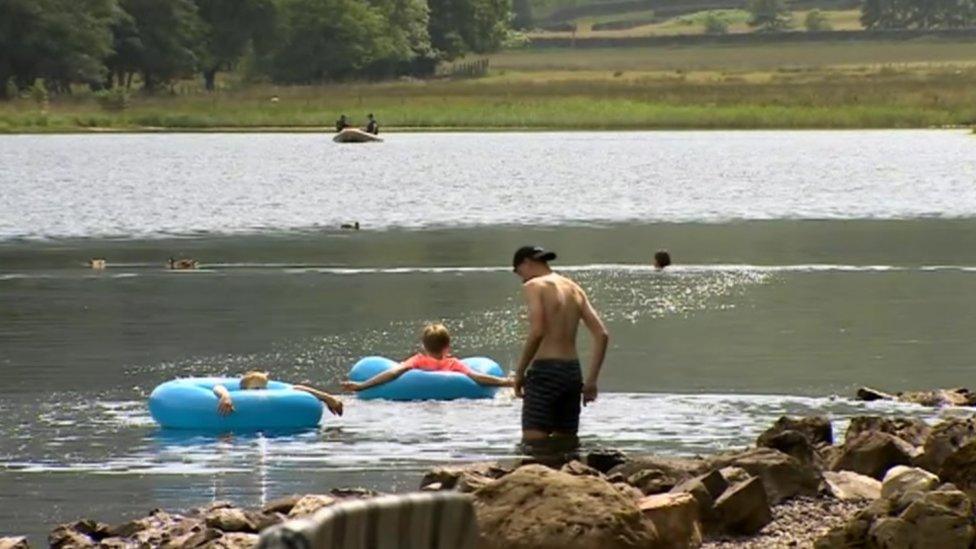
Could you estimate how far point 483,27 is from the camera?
7741 inches

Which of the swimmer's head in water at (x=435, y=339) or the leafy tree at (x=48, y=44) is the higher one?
the swimmer's head in water at (x=435, y=339)

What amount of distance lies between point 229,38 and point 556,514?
159543 mm

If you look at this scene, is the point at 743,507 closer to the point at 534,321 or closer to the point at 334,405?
the point at 534,321

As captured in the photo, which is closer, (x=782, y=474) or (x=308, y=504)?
(x=308, y=504)

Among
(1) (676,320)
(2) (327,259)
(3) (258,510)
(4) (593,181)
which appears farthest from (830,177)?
(3) (258,510)

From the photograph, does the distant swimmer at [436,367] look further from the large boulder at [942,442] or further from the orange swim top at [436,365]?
the large boulder at [942,442]

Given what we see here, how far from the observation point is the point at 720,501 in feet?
47.0

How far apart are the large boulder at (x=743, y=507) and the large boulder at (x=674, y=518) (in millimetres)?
421

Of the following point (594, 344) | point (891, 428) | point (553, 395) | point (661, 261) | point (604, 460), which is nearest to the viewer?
point (604, 460)

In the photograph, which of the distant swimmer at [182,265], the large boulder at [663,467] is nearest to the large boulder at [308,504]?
the large boulder at [663,467]

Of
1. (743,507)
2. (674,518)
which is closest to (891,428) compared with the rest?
(743,507)

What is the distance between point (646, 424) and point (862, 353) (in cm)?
648

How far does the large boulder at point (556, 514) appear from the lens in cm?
1260

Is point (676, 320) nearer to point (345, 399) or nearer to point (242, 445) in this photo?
point (345, 399)
